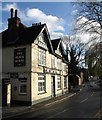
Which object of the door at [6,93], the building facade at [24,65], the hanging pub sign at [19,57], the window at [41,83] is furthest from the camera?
the window at [41,83]

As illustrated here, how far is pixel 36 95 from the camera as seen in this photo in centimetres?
2230

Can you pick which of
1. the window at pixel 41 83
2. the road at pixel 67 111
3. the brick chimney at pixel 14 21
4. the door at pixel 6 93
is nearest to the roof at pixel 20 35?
the brick chimney at pixel 14 21

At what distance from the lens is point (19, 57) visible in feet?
73.2

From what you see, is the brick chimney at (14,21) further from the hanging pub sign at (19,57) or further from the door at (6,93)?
the door at (6,93)

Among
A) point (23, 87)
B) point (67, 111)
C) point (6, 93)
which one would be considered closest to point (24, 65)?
point (23, 87)

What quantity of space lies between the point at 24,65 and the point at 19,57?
3.69 feet

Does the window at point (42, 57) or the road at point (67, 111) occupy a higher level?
the window at point (42, 57)

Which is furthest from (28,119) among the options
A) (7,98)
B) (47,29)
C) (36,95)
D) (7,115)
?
(47,29)

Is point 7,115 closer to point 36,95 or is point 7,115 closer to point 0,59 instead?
point 36,95

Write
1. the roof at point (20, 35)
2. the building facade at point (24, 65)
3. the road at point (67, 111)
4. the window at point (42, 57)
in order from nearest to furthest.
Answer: the road at point (67, 111)
the building facade at point (24, 65)
the roof at point (20, 35)
the window at point (42, 57)

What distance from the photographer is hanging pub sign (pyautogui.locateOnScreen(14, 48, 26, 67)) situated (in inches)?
866

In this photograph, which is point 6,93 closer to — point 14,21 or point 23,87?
point 23,87

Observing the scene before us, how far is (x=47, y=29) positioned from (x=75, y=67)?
3310cm

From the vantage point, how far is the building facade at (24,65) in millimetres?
21375
